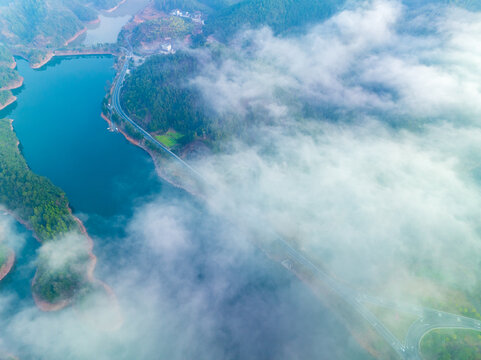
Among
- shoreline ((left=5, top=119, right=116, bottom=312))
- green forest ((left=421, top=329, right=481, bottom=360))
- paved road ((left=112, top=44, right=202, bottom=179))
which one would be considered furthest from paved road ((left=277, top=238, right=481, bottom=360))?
paved road ((left=112, top=44, right=202, bottom=179))

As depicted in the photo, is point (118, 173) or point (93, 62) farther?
point (93, 62)

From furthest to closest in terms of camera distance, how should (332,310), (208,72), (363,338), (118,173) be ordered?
(208,72), (118,173), (332,310), (363,338)

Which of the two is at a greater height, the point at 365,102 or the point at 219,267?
the point at 365,102

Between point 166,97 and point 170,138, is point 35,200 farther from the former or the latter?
point 166,97

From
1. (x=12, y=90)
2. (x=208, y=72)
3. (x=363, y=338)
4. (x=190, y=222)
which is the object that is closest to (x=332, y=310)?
(x=363, y=338)

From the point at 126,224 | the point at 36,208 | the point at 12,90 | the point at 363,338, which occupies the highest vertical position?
the point at 12,90

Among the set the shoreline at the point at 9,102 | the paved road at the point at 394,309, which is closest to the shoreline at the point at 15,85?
the shoreline at the point at 9,102

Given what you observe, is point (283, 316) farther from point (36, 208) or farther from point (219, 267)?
point (36, 208)
